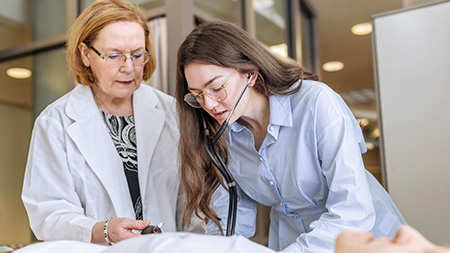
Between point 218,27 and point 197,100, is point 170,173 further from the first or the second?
point 218,27

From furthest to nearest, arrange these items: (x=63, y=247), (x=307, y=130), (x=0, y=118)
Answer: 1. (x=0, y=118)
2. (x=307, y=130)
3. (x=63, y=247)

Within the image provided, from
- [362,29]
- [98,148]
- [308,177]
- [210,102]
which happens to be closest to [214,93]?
[210,102]

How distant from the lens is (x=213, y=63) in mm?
1210

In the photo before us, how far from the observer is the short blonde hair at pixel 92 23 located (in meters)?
1.53

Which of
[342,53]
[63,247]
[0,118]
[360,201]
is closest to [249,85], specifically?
[360,201]

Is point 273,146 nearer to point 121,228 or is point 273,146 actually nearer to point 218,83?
point 218,83

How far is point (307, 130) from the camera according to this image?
1199 mm

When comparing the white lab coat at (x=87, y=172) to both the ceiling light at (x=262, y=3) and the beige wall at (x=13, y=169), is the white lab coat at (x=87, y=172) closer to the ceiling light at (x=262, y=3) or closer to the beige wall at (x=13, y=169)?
the ceiling light at (x=262, y=3)

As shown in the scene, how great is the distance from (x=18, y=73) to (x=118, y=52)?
6.62ft

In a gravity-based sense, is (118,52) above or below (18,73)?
below

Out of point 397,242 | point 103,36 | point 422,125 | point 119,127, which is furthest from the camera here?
point 422,125

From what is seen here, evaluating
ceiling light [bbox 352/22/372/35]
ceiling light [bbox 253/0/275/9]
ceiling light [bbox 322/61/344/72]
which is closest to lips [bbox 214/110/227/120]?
ceiling light [bbox 253/0/275/9]

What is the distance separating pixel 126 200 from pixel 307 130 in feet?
2.37

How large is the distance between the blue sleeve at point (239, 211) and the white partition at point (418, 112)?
93 cm
